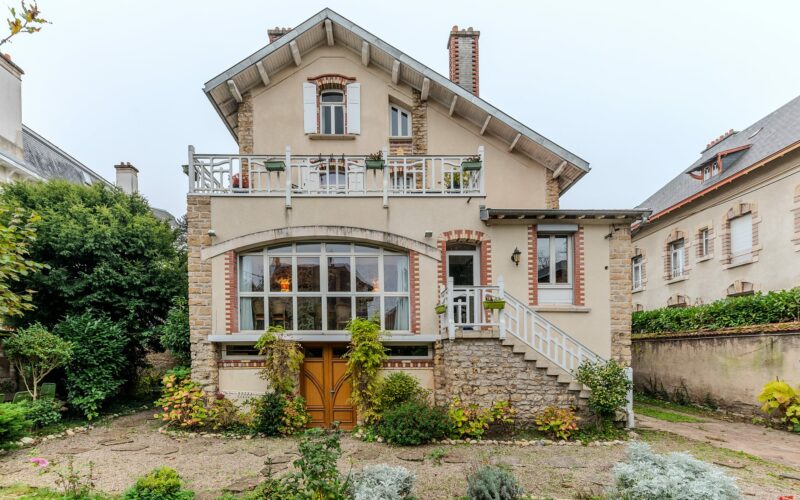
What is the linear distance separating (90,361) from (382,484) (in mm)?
8431

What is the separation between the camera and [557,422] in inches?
323

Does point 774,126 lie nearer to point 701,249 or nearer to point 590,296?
point 701,249

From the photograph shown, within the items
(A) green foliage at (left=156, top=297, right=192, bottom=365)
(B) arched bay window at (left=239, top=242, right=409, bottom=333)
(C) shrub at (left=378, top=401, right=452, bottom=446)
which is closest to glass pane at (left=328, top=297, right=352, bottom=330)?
(B) arched bay window at (left=239, top=242, right=409, bottom=333)

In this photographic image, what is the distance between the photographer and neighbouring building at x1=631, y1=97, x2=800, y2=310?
39.7 ft

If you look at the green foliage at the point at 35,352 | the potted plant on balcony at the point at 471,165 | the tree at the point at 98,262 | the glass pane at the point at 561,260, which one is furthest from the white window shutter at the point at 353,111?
the green foliage at the point at 35,352

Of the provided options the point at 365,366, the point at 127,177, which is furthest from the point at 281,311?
the point at 127,177

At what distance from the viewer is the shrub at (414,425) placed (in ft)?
25.8

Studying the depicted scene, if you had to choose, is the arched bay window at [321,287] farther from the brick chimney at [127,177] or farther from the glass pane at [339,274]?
the brick chimney at [127,177]

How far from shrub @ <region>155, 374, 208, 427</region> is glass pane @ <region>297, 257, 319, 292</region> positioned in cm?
316

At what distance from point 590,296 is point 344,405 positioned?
20.4 ft

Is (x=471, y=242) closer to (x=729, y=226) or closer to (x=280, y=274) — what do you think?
(x=280, y=274)

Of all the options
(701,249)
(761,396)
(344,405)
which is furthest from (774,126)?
(344,405)

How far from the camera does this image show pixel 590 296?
9.98 m

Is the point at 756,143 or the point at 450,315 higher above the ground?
the point at 756,143
